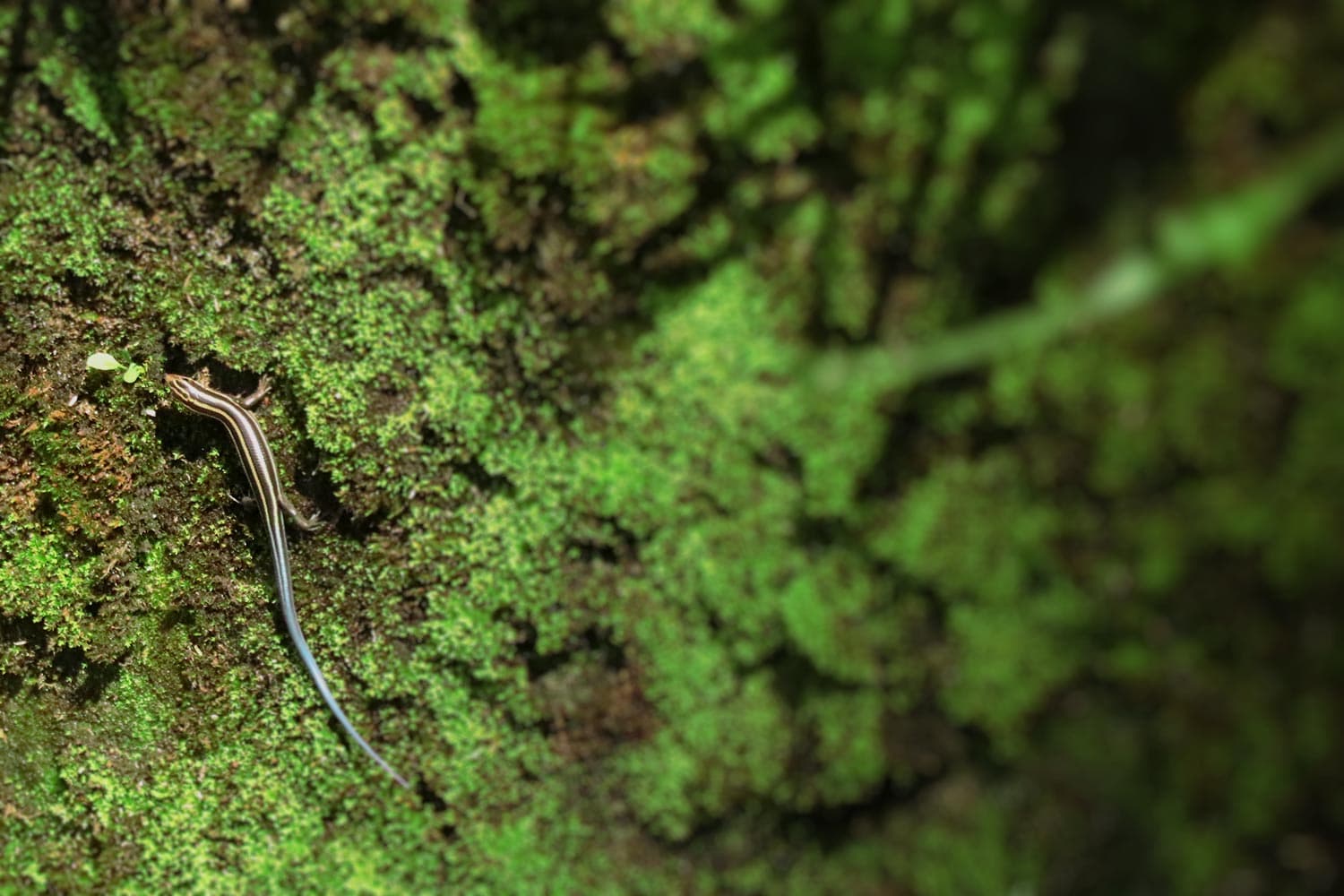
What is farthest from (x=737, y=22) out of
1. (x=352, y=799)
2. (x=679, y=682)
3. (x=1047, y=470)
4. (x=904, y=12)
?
(x=352, y=799)

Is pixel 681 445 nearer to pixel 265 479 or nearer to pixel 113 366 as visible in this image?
pixel 265 479

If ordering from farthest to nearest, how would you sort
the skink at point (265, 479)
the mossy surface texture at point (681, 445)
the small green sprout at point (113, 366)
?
the small green sprout at point (113, 366) → the skink at point (265, 479) → the mossy surface texture at point (681, 445)

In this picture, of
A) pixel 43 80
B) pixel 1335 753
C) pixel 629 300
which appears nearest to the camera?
pixel 1335 753

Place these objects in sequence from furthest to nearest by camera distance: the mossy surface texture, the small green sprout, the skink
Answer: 1. the small green sprout
2. the skink
3. the mossy surface texture

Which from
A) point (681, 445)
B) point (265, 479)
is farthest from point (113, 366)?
point (681, 445)

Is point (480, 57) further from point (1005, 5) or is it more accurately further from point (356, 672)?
point (356, 672)

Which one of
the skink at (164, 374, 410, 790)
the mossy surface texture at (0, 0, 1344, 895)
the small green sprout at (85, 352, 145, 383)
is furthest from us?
the small green sprout at (85, 352, 145, 383)
